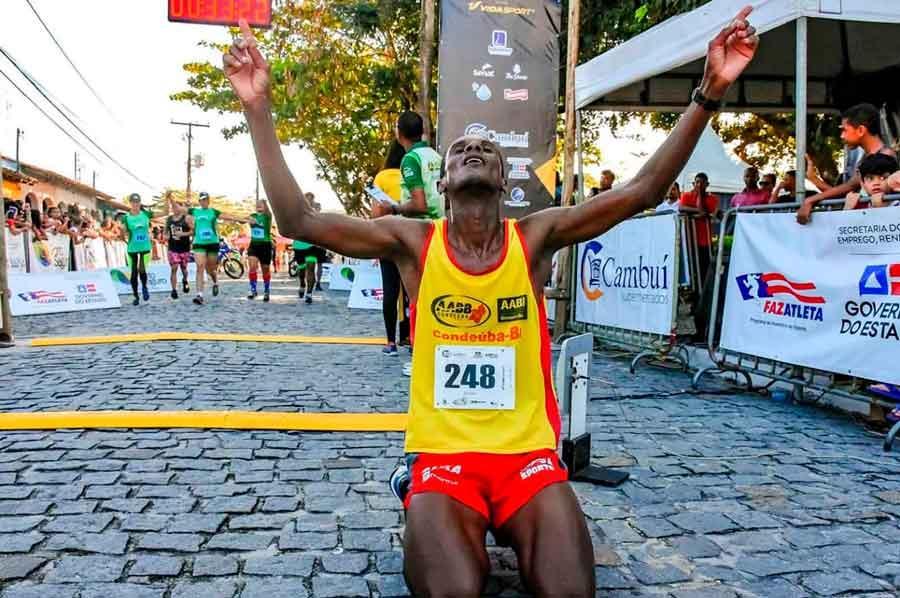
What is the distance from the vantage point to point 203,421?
15.8 ft

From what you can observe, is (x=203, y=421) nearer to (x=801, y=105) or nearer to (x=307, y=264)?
(x=801, y=105)

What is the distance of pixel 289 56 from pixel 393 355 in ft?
36.4

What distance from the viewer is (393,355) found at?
25.4 ft

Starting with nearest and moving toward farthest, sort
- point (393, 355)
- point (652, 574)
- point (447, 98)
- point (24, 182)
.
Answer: point (652, 574) → point (393, 355) → point (447, 98) → point (24, 182)

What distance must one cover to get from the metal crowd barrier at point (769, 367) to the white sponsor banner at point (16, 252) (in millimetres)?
11836

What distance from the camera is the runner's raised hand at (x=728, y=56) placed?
2.69 m

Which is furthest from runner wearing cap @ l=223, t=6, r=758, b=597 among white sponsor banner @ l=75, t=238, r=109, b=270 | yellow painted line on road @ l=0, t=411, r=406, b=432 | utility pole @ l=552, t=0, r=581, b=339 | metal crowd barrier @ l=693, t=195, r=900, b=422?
white sponsor banner @ l=75, t=238, r=109, b=270

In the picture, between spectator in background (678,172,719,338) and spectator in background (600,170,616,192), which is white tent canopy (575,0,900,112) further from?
spectator in background (600,170,616,192)

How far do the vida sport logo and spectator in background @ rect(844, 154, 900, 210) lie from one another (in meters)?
2.06

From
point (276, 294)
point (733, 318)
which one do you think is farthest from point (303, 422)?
point (276, 294)

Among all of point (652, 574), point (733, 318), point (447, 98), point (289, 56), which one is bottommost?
point (652, 574)

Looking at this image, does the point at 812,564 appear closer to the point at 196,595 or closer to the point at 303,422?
the point at 196,595

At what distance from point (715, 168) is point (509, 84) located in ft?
31.1

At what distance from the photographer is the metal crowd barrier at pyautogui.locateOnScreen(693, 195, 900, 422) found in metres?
5.20
